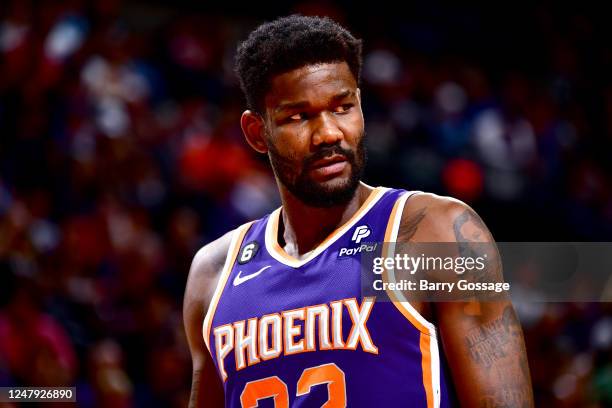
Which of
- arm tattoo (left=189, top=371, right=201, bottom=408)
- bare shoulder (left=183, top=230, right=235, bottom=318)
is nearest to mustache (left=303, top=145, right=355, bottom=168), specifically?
bare shoulder (left=183, top=230, right=235, bottom=318)

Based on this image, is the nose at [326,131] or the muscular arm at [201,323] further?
the muscular arm at [201,323]

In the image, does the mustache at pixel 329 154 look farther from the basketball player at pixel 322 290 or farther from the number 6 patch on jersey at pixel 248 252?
the number 6 patch on jersey at pixel 248 252

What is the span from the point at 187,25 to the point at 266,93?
6949 millimetres

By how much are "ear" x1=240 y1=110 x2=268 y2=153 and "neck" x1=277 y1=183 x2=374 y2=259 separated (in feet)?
0.59

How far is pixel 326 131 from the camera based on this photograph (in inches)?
117

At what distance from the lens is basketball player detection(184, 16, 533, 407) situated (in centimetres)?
271

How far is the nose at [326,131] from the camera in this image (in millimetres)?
2979

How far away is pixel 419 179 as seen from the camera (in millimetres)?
9273

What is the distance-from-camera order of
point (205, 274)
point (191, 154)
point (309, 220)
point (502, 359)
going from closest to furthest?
point (502, 359)
point (309, 220)
point (205, 274)
point (191, 154)

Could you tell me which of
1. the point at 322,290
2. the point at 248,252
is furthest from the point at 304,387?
the point at 248,252

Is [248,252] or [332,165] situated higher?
[332,165]

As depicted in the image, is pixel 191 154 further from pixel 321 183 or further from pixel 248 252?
pixel 321 183

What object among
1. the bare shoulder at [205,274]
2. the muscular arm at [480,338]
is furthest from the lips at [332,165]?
the bare shoulder at [205,274]

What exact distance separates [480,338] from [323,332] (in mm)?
465
